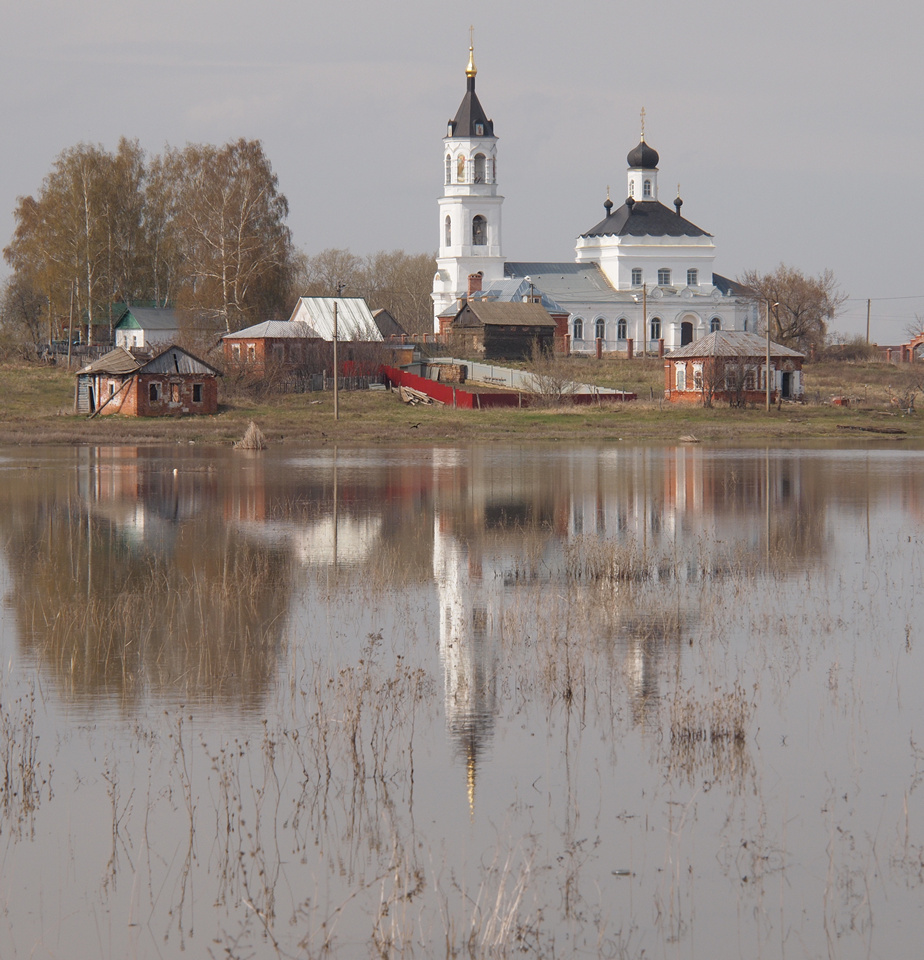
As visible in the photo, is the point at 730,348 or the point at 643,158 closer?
the point at 730,348

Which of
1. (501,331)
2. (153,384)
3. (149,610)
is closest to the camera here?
(149,610)

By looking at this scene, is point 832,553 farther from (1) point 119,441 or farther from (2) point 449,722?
(1) point 119,441

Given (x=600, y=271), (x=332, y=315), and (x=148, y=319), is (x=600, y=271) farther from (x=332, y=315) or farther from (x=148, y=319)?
(x=148, y=319)

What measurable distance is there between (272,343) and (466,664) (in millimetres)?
54375

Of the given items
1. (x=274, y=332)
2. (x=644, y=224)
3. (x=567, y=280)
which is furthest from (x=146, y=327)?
(x=644, y=224)

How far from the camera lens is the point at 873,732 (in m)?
8.51

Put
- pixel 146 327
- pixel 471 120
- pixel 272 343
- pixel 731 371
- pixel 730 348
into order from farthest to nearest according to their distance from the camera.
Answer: pixel 471 120 < pixel 146 327 < pixel 272 343 < pixel 730 348 < pixel 731 371

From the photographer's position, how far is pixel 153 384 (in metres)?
54.8

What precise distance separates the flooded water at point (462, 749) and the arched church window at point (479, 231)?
71587mm

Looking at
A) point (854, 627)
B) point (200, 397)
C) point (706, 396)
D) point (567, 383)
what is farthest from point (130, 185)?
point (854, 627)

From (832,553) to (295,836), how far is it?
11.1 metres

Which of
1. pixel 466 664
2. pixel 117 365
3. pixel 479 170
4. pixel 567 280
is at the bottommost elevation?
pixel 466 664

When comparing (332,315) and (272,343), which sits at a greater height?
(332,315)

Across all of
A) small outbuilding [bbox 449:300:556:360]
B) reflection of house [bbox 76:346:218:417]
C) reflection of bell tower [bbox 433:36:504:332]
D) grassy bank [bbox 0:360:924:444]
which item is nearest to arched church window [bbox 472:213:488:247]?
reflection of bell tower [bbox 433:36:504:332]
